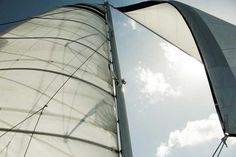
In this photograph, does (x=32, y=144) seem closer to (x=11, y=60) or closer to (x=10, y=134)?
(x=10, y=134)

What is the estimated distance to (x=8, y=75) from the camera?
5605 mm

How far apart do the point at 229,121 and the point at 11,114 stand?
2.67 metres

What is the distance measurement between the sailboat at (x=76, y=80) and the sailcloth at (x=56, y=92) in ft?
0.04

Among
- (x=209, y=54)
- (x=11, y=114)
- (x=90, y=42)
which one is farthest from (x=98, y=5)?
(x=11, y=114)

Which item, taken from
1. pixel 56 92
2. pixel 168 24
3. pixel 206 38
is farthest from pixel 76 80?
pixel 168 24

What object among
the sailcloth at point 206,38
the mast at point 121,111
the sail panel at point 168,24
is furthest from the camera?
the sail panel at point 168,24

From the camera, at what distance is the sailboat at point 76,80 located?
4449 mm

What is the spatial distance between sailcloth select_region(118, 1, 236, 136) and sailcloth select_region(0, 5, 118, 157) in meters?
1.46

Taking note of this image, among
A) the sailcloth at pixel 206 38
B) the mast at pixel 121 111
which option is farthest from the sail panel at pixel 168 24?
the mast at pixel 121 111

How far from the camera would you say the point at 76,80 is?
5824mm

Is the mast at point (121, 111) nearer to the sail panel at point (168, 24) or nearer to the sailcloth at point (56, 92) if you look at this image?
the sailcloth at point (56, 92)

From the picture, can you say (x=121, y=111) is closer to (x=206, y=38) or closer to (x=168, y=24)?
(x=206, y=38)

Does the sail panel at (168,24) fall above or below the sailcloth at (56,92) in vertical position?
above

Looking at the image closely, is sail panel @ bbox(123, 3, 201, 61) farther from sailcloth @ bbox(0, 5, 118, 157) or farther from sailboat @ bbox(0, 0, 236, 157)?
sailcloth @ bbox(0, 5, 118, 157)
